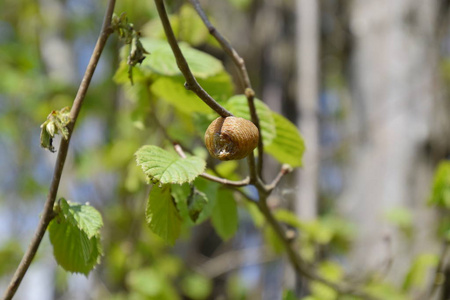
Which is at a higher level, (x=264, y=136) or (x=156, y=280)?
(x=264, y=136)

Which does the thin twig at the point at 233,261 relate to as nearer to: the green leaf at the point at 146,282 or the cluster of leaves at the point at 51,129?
the green leaf at the point at 146,282

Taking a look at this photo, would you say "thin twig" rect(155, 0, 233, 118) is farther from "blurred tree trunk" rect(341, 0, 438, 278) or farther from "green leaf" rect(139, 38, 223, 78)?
"blurred tree trunk" rect(341, 0, 438, 278)

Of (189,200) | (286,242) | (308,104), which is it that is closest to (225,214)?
(286,242)

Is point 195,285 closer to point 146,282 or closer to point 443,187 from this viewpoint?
point 146,282

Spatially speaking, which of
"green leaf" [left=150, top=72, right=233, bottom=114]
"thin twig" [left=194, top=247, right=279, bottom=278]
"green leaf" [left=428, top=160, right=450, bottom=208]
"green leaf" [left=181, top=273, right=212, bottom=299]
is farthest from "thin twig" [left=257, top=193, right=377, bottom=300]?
"green leaf" [left=181, top=273, right=212, bottom=299]

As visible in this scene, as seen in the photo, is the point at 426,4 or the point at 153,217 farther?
the point at 426,4

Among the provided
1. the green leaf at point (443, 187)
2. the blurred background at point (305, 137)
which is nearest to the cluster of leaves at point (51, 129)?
the blurred background at point (305, 137)

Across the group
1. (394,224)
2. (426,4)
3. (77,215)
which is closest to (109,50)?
(426,4)

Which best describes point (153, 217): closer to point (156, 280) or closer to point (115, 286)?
point (156, 280)
